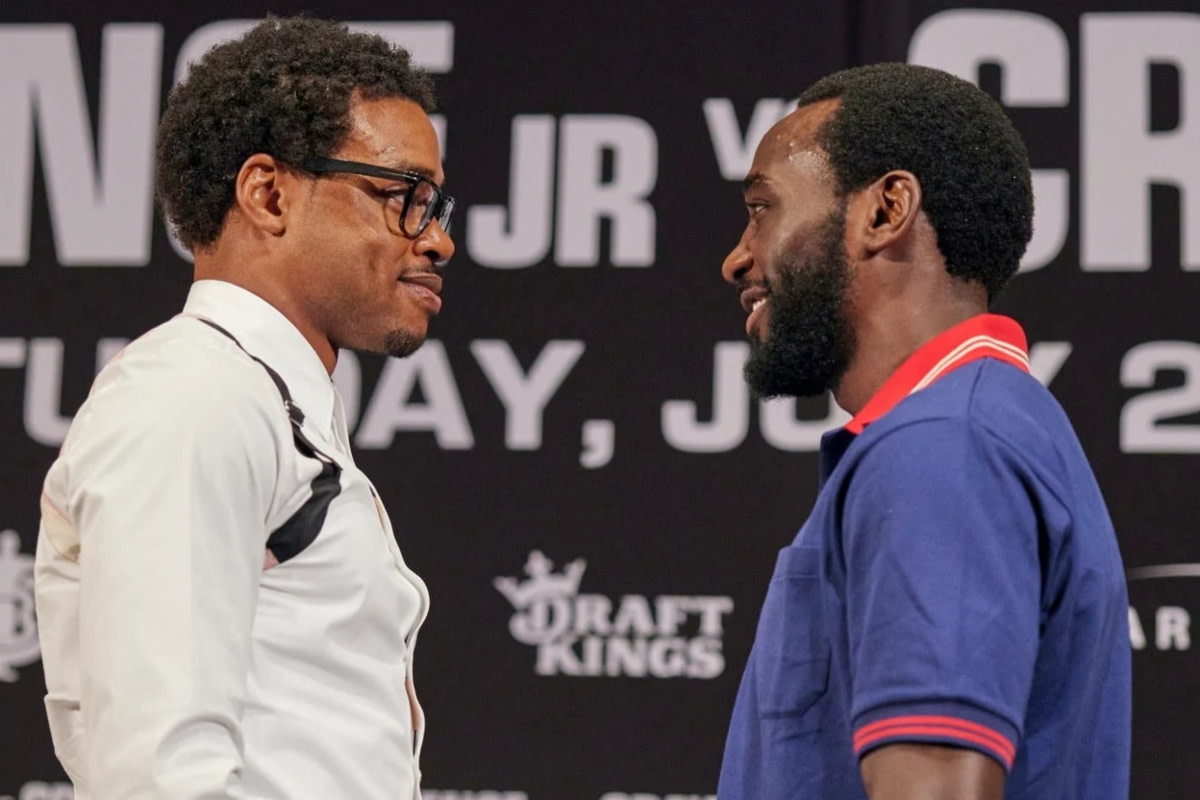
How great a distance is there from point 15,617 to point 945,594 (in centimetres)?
235

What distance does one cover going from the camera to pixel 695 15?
10.1 feet

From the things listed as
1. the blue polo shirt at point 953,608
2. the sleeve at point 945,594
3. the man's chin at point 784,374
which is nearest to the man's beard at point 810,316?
the man's chin at point 784,374

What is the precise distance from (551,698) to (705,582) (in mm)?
369

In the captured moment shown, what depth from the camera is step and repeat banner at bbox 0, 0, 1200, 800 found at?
2.88 meters

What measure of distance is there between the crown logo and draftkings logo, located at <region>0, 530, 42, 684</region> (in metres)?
0.93

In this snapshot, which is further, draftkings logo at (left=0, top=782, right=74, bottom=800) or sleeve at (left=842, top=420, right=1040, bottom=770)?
draftkings logo at (left=0, top=782, right=74, bottom=800)

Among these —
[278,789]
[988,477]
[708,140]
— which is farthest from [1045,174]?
[278,789]

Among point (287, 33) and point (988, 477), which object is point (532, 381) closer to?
point (287, 33)

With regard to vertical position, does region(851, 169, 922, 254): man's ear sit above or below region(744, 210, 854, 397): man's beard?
above

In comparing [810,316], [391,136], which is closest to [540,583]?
[391,136]

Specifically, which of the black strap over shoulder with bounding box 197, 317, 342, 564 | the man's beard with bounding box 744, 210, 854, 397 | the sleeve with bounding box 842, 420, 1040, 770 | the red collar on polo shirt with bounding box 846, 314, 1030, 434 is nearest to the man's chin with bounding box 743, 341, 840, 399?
the man's beard with bounding box 744, 210, 854, 397

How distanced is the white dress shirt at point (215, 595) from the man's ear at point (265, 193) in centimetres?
11

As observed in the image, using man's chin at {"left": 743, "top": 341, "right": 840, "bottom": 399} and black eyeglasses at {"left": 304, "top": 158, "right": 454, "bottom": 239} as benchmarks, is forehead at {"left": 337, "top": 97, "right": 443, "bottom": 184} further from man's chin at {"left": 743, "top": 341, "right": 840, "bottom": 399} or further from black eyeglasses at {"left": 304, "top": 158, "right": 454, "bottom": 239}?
man's chin at {"left": 743, "top": 341, "right": 840, "bottom": 399}

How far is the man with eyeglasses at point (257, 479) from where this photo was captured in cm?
119
